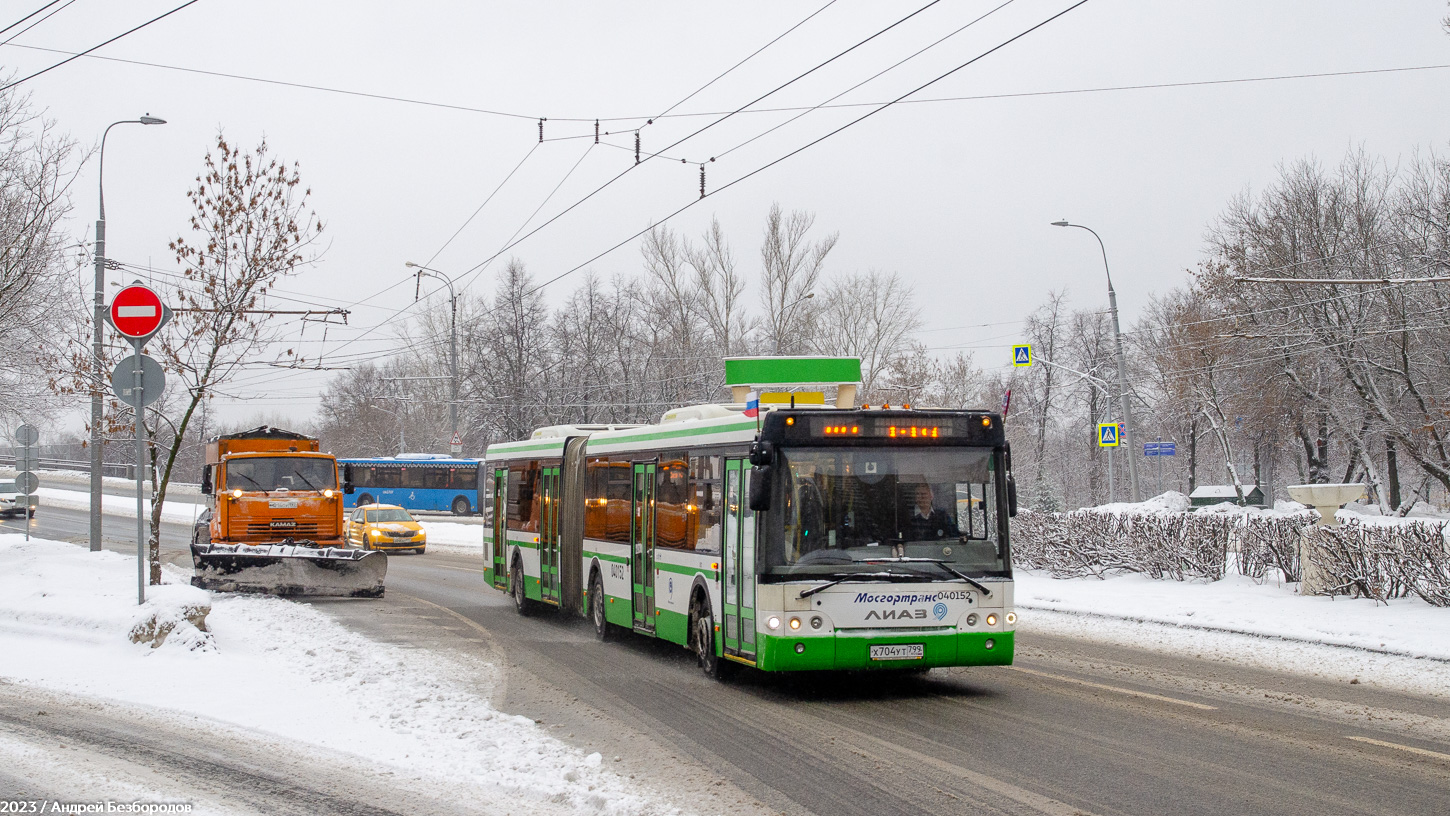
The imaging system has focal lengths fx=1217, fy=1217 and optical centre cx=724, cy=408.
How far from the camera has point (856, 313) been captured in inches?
2238

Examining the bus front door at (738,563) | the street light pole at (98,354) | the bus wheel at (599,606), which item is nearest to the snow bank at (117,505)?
the street light pole at (98,354)

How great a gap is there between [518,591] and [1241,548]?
11.4 metres

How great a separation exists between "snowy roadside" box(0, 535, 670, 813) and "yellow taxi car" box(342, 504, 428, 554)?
789 inches

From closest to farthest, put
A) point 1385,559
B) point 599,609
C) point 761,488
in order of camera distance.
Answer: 1. point 761,488
2. point 599,609
3. point 1385,559

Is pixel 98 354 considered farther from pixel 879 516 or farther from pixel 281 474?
pixel 879 516

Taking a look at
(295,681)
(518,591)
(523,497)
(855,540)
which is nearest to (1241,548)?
(855,540)

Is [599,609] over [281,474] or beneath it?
beneath

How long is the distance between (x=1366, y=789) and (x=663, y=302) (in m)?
49.2

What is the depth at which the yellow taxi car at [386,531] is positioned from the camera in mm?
36406

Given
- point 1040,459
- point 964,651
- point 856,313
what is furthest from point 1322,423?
point 964,651

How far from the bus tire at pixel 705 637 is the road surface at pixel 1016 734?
0.46 feet

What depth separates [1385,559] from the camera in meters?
15.8

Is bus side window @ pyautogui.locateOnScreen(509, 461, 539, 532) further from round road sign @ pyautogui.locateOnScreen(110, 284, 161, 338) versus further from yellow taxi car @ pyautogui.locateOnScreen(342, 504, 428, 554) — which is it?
yellow taxi car @ pyautogui.locateOnScreen(342, 504, 428, 554)

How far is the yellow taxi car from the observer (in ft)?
119
